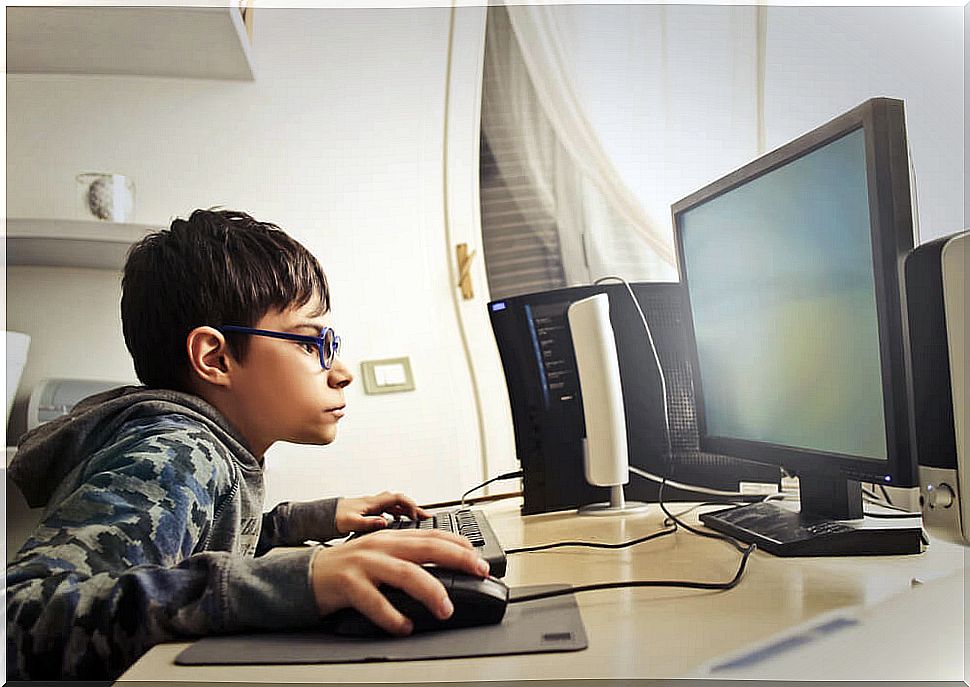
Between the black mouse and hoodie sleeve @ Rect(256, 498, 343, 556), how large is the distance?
0.60m

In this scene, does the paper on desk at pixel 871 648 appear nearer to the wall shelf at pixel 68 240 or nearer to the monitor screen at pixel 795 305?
the monitor screen at pixel 795 305

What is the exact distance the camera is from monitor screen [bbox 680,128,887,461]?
0.77 metres

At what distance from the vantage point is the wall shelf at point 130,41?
186 cm

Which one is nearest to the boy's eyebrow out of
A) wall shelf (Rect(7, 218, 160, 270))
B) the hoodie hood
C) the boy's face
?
the boy's face

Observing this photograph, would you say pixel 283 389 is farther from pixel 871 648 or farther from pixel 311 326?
pixel 871 648

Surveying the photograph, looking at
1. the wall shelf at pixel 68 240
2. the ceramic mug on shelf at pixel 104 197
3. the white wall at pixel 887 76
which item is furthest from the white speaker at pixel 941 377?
the ceramic mug on shelf at pixel 104 197

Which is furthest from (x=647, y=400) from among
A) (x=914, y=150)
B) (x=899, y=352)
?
(x=914, y=150)

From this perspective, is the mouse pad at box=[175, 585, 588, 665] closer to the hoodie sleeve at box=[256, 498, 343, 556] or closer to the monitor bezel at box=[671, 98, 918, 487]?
the monitor bezel at box=[671, 98, 918, 487]

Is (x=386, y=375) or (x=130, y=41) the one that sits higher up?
(x=130, y=41)

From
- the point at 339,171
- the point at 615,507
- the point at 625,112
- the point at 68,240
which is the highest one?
the point at 625,112

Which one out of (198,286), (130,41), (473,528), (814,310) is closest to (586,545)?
(473,528)

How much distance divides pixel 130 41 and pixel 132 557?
5.52 ft

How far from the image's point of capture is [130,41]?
1.97 meters

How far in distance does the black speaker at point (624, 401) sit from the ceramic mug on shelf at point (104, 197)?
3.47ft
